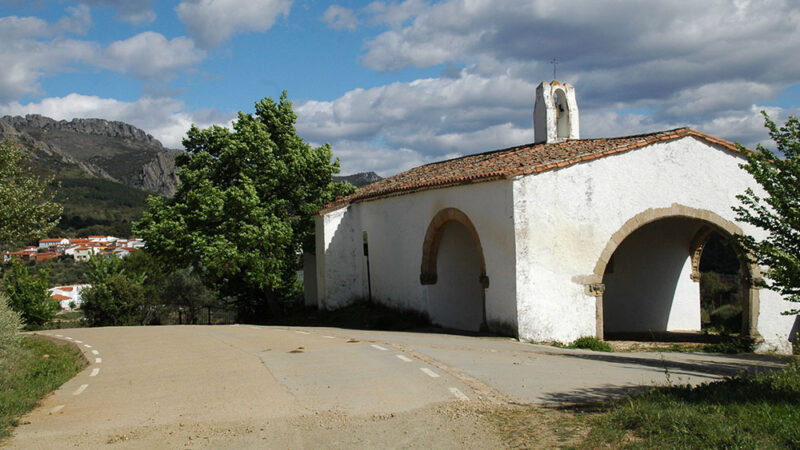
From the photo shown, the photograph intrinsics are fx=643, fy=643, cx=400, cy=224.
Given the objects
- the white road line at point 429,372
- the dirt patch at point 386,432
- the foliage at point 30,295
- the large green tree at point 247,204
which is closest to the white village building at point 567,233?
the large green tree at point 247,204

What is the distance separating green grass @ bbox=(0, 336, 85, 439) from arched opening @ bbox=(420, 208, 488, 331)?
9.45 meters

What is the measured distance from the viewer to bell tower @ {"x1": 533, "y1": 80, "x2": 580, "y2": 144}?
20109mm

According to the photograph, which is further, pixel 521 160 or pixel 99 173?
pixel 99 173

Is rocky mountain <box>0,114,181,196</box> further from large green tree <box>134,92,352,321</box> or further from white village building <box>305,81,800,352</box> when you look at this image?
white village building <box>305,81,800,352</box>

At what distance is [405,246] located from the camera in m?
20.1

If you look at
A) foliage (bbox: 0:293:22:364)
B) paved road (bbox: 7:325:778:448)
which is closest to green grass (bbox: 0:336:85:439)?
foliage (bbox: 0:293:22:364)

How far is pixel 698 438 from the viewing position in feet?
18.0

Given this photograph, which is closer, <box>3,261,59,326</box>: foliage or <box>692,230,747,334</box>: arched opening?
<box>692,230,747,334</box>: arched opening

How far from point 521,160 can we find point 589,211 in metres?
2.23

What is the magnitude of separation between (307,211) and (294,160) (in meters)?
2.01

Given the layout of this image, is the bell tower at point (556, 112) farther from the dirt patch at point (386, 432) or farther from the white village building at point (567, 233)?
the dirt patch at point (386, 432)

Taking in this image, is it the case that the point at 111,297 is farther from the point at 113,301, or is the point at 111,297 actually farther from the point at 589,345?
the point at 589,345

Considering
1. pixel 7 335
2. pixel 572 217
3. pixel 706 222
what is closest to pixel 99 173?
pixel 7 335

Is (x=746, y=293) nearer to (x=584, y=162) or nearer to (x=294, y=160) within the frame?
(x=584, y=162)
